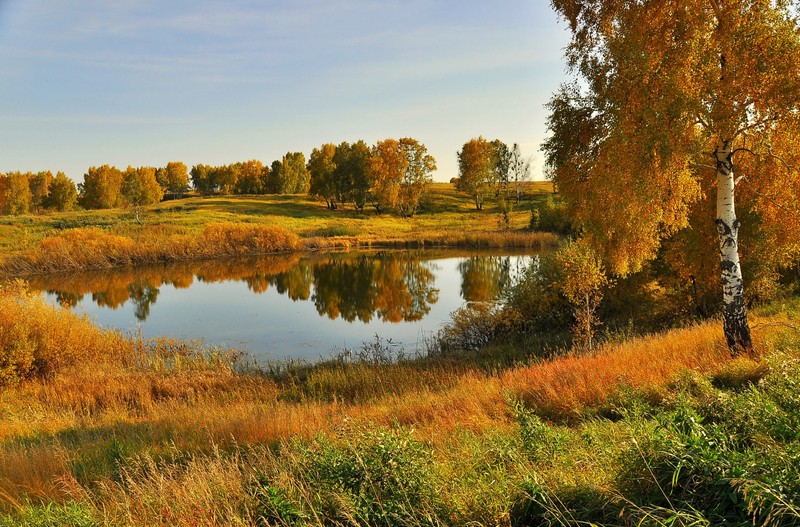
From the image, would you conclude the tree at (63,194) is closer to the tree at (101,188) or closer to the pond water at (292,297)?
the tree at (101,188)

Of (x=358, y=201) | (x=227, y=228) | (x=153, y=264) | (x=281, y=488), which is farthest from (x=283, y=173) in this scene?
(x=281, y=488)

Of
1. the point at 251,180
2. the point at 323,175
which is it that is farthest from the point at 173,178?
the point at 323,175

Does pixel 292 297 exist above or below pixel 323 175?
below

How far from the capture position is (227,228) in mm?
57312

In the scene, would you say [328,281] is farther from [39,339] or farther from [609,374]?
[609,374]

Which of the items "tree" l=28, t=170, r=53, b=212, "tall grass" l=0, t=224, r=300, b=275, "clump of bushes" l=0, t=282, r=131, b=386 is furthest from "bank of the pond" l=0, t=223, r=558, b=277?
"tree" l=28, t=170, r=53, b=212

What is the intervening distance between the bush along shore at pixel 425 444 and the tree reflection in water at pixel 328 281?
1307 cm

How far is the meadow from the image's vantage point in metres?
3.90

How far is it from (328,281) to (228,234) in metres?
24.2

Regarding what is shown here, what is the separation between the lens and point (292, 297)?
32.2m

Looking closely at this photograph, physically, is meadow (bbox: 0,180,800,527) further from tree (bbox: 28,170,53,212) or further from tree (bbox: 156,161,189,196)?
tree (bbox: 156,161,189,196)

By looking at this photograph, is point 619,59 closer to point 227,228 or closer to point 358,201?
point 227,228

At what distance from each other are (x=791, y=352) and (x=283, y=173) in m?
111

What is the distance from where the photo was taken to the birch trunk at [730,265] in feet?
29.3
